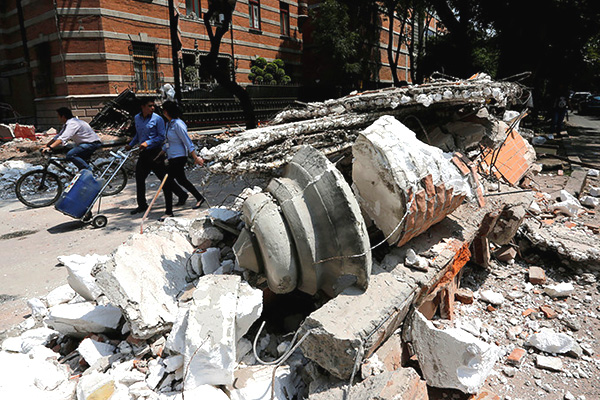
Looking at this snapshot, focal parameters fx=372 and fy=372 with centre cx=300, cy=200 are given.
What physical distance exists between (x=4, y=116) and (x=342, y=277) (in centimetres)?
2136


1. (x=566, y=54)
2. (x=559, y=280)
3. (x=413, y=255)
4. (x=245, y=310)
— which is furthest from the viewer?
(x=566, y=54)

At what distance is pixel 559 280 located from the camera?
386 centimetres

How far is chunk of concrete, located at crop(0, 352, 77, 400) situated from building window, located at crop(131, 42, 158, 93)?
1583 centimetres

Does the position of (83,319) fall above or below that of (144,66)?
below

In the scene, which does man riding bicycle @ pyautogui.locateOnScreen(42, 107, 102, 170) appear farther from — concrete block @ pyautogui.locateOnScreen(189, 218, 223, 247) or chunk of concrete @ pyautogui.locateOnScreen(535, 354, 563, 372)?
chunk of concrete @ pyautogui.locateOnScreen(535, 354, 563, 372)

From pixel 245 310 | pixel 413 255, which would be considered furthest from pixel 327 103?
pixel 245 310

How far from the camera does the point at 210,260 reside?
305 centimetres

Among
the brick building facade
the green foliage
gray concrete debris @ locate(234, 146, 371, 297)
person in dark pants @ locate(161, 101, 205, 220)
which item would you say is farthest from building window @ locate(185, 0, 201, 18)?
gray concrete debris @ locate(234, 146, 371, 297)

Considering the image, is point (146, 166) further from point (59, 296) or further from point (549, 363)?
point (549, 363)

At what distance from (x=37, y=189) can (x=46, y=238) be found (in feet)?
7.79

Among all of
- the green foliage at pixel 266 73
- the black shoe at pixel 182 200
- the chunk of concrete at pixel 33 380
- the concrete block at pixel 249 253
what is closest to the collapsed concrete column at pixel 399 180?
the concrete block at pixel 249 253

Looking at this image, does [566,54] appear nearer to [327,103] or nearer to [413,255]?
[327,103]

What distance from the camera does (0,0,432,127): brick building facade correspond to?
48.8 ft

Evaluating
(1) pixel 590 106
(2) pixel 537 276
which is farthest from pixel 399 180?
(1) pixel 590 106
